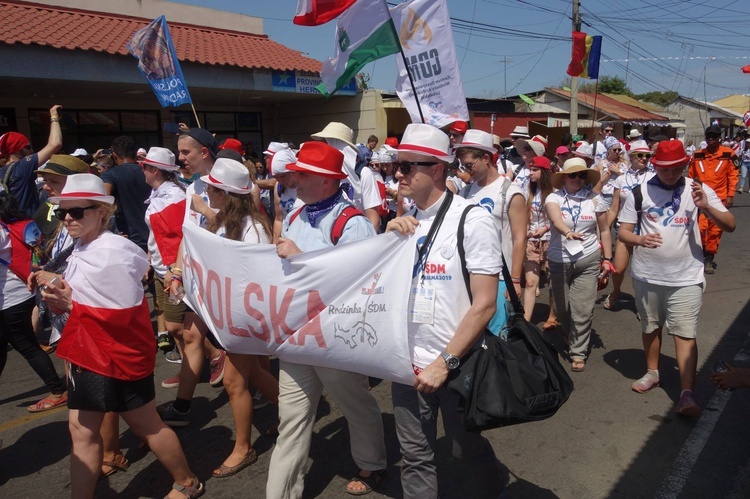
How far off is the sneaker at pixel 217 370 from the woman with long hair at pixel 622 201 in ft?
12.8

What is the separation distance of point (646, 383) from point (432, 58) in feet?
10.3

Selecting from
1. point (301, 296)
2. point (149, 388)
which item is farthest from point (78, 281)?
point (301, 296)

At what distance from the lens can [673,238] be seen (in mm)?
4367

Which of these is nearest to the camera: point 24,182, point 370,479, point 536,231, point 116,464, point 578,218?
point 370,479

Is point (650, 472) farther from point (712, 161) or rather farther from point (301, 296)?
point (712, 161)

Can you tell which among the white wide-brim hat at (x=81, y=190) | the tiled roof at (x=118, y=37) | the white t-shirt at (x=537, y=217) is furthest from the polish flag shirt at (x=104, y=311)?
the tiled roof at (x=118, y=37)

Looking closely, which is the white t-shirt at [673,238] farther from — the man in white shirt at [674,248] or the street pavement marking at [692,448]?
the street pavement marking at [692,448]

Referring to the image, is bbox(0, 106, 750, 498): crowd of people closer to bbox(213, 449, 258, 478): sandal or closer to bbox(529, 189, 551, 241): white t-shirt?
bbox(213, 449, 258, 478): sandal

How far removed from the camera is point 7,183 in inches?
216

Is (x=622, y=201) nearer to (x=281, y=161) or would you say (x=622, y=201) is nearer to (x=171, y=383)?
(x=281, y=161)

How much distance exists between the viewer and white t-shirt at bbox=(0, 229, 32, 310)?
4375 mm

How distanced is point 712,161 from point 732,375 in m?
6.98

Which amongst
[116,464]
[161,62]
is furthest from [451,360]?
[161,62]

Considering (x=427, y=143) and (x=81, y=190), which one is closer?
(x=427, y=143)
